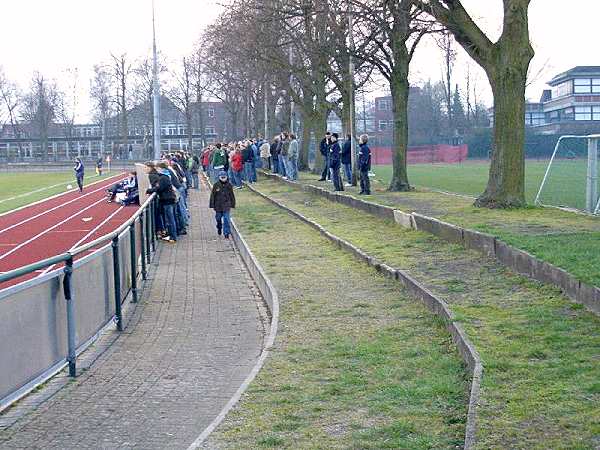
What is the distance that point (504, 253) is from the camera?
13523 millimetres

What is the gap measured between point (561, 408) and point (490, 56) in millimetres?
14781

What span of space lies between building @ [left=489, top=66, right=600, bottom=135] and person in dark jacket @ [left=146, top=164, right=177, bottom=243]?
42.2 meters

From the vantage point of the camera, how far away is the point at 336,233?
20594 mm

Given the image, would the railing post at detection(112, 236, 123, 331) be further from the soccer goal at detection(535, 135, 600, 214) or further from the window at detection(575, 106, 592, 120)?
the window at detection(575, 106, 592, 120)

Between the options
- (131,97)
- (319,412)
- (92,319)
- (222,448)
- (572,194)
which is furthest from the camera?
(131,97)

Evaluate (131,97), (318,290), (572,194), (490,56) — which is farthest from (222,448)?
(131,97)

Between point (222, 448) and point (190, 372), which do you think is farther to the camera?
point (190, 372)

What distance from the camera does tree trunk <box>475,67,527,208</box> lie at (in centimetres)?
2053

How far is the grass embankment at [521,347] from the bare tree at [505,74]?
5.05m

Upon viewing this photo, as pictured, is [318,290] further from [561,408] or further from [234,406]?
[561,408]

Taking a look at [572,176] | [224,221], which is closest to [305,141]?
[572,176]

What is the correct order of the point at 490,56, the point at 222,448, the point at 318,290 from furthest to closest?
the point at 490,56
the point at 318,290
the point at 222,448

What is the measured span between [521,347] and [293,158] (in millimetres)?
33033

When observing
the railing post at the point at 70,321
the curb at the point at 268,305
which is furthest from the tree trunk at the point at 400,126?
the railing post at the point at 70,321
